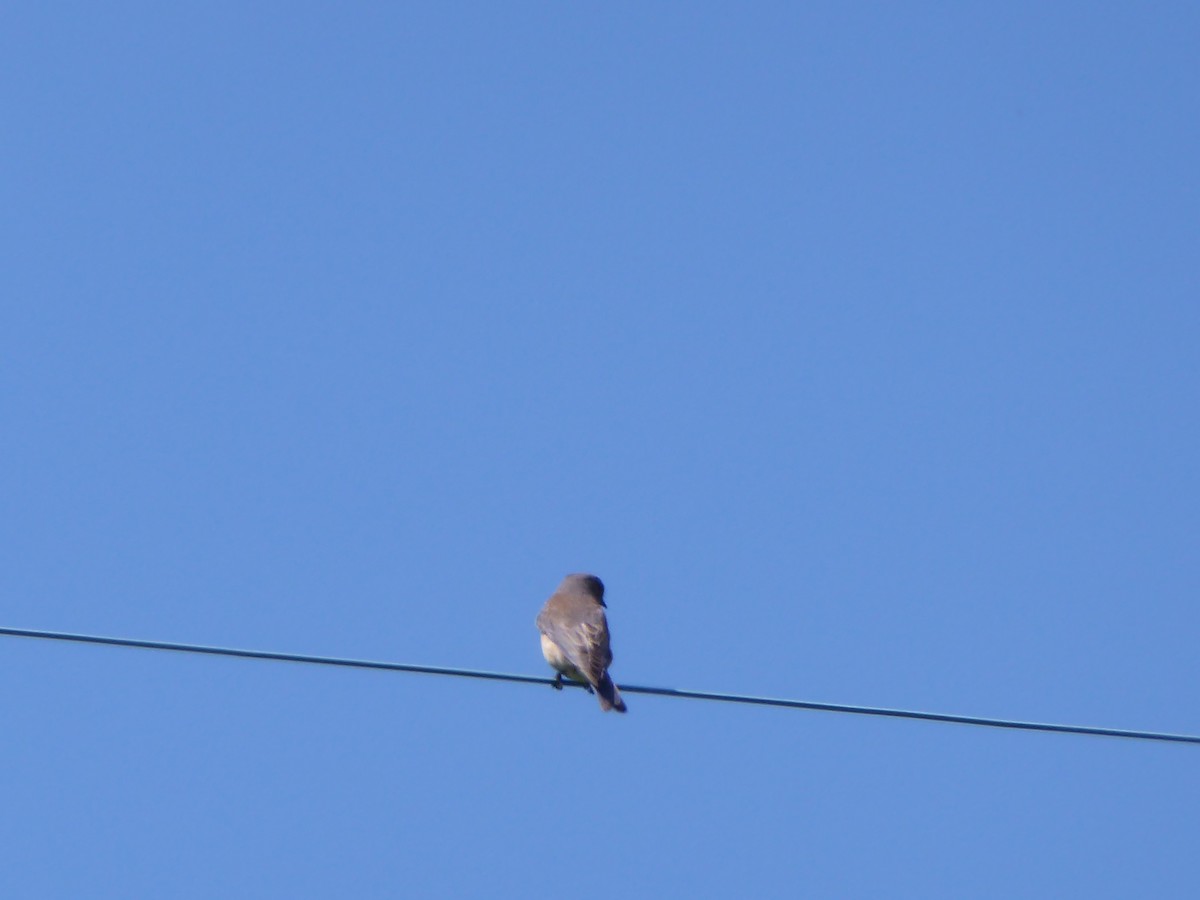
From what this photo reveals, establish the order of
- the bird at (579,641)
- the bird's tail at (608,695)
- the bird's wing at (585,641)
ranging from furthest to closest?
the bird's wing at (585,641) < the bird at (579,641) < the bird's tail at (608,695)

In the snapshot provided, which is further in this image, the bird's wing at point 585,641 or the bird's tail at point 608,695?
the bird's wing at point 585,641

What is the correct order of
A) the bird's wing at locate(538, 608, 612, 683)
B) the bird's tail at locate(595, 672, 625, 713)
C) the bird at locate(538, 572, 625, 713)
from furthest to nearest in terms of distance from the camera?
the bird's wing at locate(538, 608, 612, 683)
the bird at locate(538, 572, 625, 713)
the bird's tail at locate(595, 672, 625, 713)

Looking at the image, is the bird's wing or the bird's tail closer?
the bird's tail

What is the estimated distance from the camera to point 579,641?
451 inches

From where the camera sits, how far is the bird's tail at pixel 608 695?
10.8m

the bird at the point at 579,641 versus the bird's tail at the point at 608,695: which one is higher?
the bird at the point at 579,641

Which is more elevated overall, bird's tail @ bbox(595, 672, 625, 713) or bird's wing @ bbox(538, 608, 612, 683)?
bird's wing @ bbox(538, 608, 612, 683)

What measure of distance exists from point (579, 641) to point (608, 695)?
0.59m

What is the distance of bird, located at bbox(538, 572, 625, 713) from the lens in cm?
1102

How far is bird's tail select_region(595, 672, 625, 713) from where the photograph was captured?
1082 centimetres

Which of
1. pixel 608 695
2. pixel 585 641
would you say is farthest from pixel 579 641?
pixel 608 695

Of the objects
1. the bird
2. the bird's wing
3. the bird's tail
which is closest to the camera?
the bird's tail

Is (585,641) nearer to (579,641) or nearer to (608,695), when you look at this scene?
(579,641)

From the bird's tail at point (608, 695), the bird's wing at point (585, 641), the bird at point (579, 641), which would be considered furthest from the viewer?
the bird's wing at point (585, 641)
